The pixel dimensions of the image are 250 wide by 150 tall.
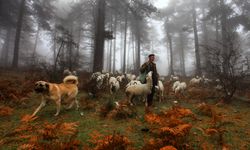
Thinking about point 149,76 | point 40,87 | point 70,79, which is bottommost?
point 40,87

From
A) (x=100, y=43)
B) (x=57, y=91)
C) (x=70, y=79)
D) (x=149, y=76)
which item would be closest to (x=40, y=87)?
(x=57, y=91)

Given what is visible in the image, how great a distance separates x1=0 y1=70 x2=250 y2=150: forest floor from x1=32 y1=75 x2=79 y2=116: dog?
1.21 feet

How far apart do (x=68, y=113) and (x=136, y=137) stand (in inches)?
113

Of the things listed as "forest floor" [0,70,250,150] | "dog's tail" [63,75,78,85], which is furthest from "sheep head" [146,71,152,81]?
"dog's tail" [63,75,78,85]

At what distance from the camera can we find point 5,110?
6.87m

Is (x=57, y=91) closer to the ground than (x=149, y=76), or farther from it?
closer to the ground

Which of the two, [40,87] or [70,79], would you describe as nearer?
[40,87]

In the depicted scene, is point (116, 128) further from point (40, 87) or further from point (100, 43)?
point (100, 43)

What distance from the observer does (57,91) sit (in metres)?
6.68

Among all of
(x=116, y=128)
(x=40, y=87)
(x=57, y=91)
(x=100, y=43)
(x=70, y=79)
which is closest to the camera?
(x=116, y=128)

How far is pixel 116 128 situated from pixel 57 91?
87.8 inches

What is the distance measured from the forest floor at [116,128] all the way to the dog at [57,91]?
1.21 feet

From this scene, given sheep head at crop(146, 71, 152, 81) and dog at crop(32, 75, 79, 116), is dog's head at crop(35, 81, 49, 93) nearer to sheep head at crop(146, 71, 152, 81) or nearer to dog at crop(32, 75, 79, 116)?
dog at crop(32, 75, 79, 116)

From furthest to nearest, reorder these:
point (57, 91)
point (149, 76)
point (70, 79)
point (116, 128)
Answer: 1. point (149, 76)
2. point (70, 79)
3. point (57, 91)
4. point (116, 128)
